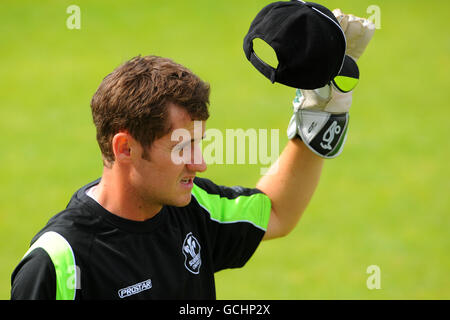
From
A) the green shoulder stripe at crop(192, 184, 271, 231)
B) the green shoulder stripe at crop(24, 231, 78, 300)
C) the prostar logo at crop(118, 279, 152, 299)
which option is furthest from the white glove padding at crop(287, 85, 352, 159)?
the green shoulder stripe at crop(24, 231, 78, 300)

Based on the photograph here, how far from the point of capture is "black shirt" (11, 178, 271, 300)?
222 cm

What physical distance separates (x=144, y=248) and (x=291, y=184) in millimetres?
757

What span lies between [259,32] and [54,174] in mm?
5373

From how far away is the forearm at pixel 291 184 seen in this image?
292cm

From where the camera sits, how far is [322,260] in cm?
Result: 613

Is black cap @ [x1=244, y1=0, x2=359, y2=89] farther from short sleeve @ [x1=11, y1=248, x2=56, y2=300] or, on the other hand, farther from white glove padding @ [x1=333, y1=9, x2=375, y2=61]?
short sleeve @ [x1=11, y1=248, x2=56, y2=300]

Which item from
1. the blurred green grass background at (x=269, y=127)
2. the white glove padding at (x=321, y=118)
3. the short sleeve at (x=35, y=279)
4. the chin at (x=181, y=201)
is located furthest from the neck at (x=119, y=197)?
the blurred green grass background at (x=269, y=127)

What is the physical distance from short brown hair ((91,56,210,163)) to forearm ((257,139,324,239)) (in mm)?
593

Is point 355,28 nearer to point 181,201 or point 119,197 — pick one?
point 181,201

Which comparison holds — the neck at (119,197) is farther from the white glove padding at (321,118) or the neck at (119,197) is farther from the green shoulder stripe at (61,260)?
the white glove padding at (321,118)

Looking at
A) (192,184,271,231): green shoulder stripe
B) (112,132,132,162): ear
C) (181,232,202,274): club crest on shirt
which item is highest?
(112,132,132,162): ear

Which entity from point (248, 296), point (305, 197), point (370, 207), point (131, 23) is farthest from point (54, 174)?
point (305, 197)

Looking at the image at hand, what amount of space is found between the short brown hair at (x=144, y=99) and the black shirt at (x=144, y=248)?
28 cm

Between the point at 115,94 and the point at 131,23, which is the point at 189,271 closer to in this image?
the point at 115,94
